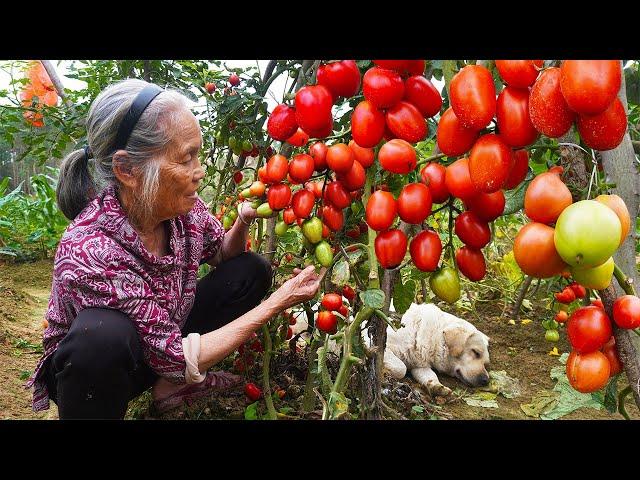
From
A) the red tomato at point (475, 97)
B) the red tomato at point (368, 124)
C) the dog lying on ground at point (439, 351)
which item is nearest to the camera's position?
the red tomato at point (475, 97)

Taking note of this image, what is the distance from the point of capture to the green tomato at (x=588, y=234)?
598 millimetres

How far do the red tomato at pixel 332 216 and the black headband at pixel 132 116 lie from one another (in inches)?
23.2

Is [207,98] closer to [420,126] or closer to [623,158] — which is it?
[420,126]

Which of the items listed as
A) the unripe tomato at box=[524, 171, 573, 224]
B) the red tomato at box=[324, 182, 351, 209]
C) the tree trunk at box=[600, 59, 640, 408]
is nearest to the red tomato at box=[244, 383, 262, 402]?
the red tomato at box=[324, 182, 351, 209]

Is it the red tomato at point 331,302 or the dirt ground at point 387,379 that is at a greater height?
the red tomato at point 331,302

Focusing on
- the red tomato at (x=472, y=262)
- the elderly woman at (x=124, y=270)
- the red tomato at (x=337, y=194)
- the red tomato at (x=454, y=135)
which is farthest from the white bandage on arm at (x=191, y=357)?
the red tomato at (x=454, y=135)

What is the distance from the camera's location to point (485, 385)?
7.94 feet

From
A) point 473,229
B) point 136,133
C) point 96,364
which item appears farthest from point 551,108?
point 96,364

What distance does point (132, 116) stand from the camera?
1347 mm

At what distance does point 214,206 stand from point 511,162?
1888mm

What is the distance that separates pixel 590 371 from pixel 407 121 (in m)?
0.51

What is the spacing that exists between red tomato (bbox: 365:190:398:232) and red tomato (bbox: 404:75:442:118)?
18 centimetres

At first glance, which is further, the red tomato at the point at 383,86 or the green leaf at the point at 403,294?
the green leaf at the point at 403,294

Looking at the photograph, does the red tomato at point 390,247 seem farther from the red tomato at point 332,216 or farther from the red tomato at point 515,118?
the red tomato at point 515,118
